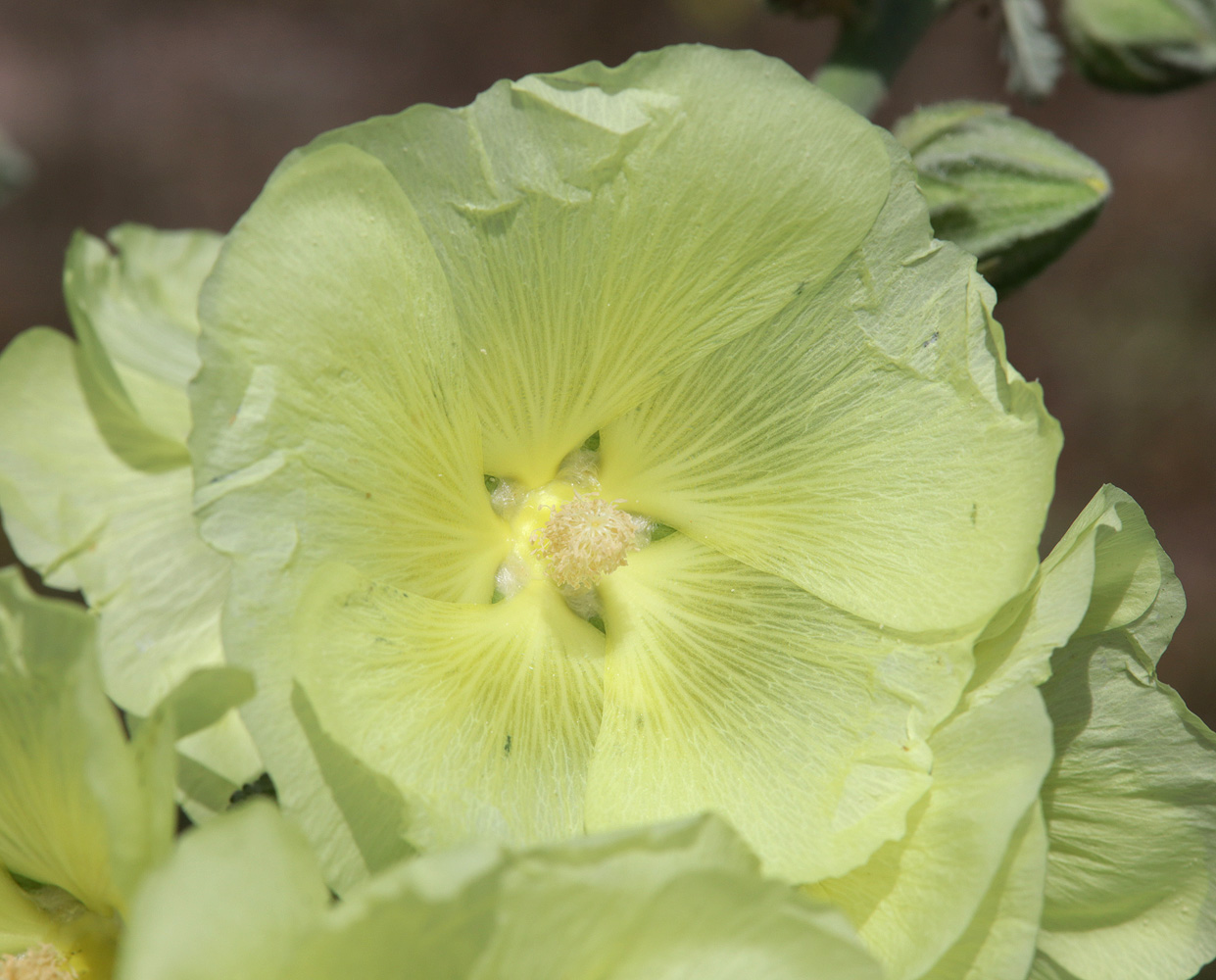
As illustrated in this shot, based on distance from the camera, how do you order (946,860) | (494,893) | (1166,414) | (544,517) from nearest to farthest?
(494,893)
(946,860)
(544,517)
(1166,414)

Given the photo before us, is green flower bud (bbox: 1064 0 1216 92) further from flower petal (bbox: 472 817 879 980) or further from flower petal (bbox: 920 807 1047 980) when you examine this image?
flower petal (bbox: 472 817 879 980)

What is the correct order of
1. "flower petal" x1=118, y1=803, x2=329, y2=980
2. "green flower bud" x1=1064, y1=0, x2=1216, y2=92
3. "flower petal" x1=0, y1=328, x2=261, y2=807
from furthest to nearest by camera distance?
"green flower bud" x1=1064, y1=0, x2=1216, y2=92 → "flower petal" x1=0, y1=328, x2=261, y2=807 → "flower petal" x1=118, y1=803, x2=329, y2=980

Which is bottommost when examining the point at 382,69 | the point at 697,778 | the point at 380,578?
the point at 382,69

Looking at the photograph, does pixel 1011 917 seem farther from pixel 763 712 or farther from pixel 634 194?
pixel 634 194

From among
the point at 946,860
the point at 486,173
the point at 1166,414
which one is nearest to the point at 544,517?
the point at 486,173

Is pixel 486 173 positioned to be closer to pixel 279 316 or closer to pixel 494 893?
pixel 279 316

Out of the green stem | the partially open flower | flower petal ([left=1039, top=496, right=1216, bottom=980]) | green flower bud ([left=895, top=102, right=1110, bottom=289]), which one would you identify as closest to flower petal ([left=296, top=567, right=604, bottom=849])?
the partially open flower

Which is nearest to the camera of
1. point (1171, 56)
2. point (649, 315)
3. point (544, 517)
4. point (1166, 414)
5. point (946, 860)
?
point (946, 860)
